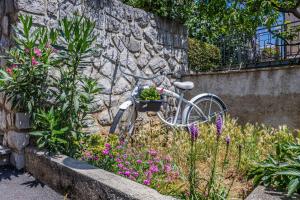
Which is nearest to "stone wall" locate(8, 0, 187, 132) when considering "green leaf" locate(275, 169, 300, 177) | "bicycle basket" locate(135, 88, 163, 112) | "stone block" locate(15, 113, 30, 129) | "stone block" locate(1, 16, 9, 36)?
"stone block" locate(1, 16, 9, 36)

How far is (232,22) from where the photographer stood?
5145 mm

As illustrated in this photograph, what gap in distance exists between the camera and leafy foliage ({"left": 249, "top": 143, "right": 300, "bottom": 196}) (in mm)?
1568

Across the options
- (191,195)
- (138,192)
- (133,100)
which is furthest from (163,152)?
(138,192)

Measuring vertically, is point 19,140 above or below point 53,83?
below

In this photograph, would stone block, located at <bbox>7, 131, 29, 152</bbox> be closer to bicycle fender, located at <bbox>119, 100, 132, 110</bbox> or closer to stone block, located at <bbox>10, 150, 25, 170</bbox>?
stone block, located at <bbox>10, 150, 25, 170</bbox>

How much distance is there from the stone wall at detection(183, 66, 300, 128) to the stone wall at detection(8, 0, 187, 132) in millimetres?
930

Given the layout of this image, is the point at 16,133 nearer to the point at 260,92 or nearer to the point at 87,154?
the point at 87,154

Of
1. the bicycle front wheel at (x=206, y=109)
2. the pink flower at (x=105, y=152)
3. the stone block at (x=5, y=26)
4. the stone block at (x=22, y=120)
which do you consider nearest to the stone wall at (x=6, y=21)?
the stone block at (x=5, y=26)

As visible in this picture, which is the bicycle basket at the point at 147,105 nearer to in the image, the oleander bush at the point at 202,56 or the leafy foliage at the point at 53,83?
the leafy foliage at the point at 53,83

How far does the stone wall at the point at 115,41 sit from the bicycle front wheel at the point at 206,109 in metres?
0.73

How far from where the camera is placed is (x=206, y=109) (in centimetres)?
461

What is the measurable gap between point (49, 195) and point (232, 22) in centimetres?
442

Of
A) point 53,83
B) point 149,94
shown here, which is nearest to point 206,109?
point 149,94

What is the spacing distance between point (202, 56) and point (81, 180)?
4455 mm
